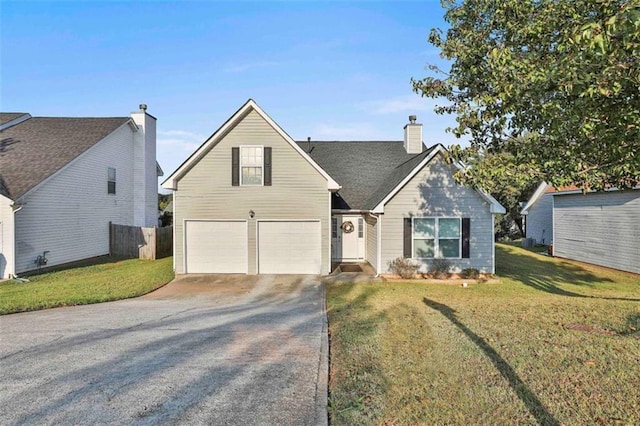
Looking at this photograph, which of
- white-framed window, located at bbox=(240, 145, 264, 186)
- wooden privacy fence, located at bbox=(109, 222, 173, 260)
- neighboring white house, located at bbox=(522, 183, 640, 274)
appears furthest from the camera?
wooden privacy fence, located at bbox=(109, 222, 173, 260)

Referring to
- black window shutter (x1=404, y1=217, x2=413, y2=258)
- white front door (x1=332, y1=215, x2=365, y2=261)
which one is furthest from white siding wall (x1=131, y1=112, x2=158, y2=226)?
black window shutter (x1=404, y1=217, x2=413, y2=258)

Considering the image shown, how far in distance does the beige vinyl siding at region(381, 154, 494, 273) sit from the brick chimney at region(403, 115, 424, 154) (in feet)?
24.2

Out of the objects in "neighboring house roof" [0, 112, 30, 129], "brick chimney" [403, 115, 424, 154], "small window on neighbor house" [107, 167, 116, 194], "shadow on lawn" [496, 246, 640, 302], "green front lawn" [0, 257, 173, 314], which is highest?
"neighboring house roof" [0, 112, 30, 129]

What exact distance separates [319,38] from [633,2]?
1222 centimetres

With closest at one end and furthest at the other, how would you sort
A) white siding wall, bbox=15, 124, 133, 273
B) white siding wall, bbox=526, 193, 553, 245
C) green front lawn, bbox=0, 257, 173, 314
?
green front lawn, bbox=0, 257, 173, 314
white siding wall, bbox=15, 124, 133, 273
white siding wall, bbox=526, 193, 553, 245

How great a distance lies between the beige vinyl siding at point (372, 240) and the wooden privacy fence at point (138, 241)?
1073 centimetres

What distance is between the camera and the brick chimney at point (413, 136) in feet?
69.8

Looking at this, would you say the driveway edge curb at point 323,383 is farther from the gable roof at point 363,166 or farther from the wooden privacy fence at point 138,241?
the wooden privacy fence at point 138,241

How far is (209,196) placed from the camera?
15055 millimetres

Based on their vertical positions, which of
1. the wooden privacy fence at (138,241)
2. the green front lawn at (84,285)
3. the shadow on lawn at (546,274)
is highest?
the wooden privacy fence at (138,241)

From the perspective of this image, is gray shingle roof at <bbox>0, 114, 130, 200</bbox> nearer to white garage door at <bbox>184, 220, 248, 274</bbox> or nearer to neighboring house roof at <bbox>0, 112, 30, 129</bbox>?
neighboring house roof at <bbox>0, 112, 30, 129</bbox>

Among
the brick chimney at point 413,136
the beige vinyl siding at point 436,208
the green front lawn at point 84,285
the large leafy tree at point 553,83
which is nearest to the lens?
the large leafy tree at point 553,83

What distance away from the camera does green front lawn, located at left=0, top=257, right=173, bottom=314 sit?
10234 millimetres

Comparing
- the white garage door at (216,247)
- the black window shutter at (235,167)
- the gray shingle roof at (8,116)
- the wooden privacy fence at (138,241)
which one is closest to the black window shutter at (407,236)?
the white garage door at (216,247)
